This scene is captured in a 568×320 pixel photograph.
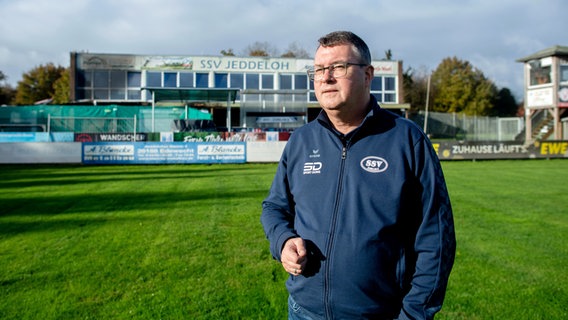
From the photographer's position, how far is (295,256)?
7.76ft

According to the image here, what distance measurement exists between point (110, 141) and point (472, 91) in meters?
56.6

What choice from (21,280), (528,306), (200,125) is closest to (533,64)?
(200,125)

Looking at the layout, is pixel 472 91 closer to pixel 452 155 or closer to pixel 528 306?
pixel 452 155

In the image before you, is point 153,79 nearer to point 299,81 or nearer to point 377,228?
point 299,81

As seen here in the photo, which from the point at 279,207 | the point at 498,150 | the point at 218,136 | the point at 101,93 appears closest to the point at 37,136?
the point at 218,136

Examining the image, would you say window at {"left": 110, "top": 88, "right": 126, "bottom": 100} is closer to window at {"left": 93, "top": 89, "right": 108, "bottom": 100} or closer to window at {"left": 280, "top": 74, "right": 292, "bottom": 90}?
window at {"left": 93, "top": 89, "right": 108, "bottom": 100}

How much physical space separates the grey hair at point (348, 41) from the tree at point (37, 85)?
265 ft

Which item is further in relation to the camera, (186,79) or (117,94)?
(186,79)

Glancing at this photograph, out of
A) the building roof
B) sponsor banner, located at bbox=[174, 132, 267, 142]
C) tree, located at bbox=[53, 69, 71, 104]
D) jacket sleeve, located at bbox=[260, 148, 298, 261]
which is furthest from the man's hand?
tree, located at bbox=[53, 69, 71, 104]

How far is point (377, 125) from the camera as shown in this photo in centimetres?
252

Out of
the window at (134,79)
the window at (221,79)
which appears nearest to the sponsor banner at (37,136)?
the window at (134,79)

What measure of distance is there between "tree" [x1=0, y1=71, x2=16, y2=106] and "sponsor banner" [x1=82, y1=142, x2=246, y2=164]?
5356 centimetres

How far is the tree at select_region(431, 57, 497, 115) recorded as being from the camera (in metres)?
65.2

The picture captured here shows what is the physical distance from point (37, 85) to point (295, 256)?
83.6m
